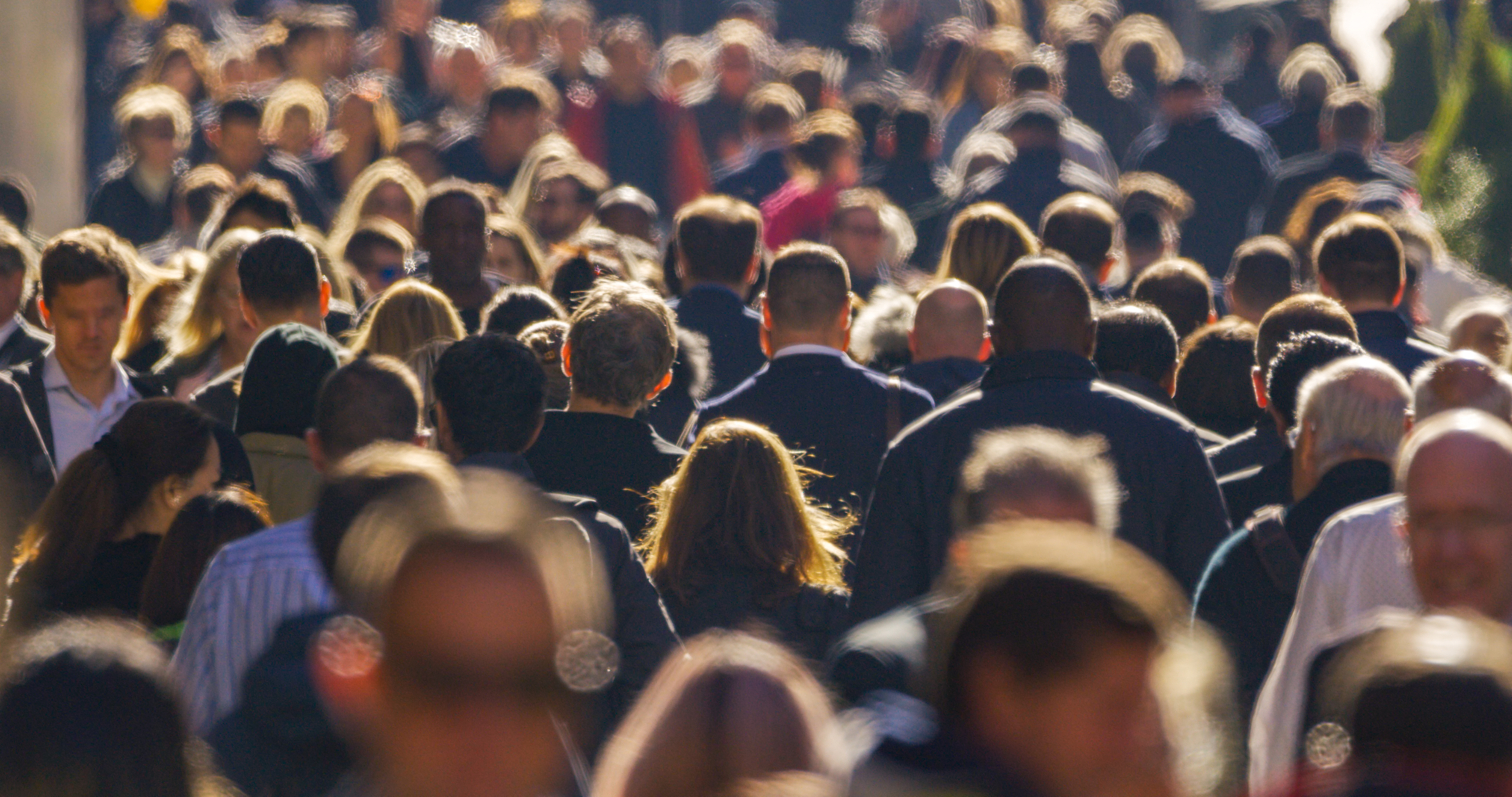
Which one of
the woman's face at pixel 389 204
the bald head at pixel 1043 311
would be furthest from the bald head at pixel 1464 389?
the woman's face at pixel 389 204

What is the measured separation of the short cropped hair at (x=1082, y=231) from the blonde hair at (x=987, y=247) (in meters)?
0.39

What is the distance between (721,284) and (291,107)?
5.20m

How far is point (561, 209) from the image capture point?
34.6ft

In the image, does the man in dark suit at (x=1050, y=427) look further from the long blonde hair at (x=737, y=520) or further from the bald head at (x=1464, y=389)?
the bald head at (x=1464, y=389)

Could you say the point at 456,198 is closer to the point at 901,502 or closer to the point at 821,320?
the point at 821,320

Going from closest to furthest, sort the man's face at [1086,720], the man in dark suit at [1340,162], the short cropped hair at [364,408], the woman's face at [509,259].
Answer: the man's face at [1086,720] → the short cropped hair at [364,408] → the woman's face at [509,259] → the man in dark suit at [1340,162]

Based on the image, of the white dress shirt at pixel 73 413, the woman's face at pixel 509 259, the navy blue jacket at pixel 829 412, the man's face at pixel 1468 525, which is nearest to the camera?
the man's face at pixel 1468 525

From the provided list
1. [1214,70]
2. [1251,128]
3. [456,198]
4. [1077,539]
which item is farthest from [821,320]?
[1214,70]

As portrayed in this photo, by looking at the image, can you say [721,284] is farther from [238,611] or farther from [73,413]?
[238,611]

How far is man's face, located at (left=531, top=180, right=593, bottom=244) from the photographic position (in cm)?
1052

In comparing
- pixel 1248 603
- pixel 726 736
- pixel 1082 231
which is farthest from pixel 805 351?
pixel 726 736

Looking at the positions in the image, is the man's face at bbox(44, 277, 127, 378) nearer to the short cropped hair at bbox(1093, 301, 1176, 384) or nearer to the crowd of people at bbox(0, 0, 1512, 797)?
the crowd of people at bbox(0, 0, 1512, 797)

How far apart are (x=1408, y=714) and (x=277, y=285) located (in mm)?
5113

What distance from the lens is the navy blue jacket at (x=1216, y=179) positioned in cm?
1201
